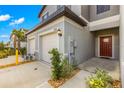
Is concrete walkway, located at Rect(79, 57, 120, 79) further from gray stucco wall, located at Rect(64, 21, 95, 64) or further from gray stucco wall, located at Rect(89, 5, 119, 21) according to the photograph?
gray stucco wall, located at Rect(89, 5, 119, 21)

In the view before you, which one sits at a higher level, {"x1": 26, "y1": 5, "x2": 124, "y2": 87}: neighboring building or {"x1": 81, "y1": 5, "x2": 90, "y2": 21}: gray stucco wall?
{"x1": 81, "y1": 5, "x2": 90, "y2": 21}: gray stucco wall

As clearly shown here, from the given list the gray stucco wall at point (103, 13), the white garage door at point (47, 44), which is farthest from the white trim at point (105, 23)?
the white garage door at point (47, 44)

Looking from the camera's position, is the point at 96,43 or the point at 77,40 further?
the point at 96,43

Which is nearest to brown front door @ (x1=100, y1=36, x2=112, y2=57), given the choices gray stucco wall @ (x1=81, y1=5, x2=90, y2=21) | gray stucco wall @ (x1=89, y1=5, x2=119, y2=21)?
gray stucco wall @ (x1=89, y1=5, x2=119, y2=21)

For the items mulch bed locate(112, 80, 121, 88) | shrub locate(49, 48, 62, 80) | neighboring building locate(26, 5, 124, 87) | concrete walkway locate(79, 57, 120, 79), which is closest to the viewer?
mulch bed locate(112, 80, 121, 88)

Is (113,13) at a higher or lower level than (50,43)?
higher

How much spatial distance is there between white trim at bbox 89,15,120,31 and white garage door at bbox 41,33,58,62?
393cm

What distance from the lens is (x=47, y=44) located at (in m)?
8.69

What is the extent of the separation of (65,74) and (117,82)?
232cm

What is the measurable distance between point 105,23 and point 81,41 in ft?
8.53

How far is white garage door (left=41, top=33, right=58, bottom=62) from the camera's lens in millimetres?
7548
